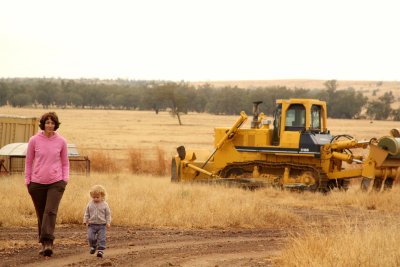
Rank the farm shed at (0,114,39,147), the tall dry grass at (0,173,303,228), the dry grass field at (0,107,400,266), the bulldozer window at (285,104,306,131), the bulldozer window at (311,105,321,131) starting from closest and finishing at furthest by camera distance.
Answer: the dry grass field at (0,107,400,266) → the tall dry grass at (0,173,303,228) → the bulldozer window at (285,104,306,131) → the bulldozer window at (311,105,321,131) → the farm shed at (0,114,39,147)

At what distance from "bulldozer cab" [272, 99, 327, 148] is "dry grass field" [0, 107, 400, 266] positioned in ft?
5.37

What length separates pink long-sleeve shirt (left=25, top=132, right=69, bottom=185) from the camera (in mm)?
11180

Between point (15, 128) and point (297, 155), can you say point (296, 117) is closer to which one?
point (297, 155)

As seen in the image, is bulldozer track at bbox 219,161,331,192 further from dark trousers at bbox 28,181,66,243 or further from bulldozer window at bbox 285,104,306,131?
dark trousers at bbox 28,181,66,243

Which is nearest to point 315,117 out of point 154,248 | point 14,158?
point 14,158

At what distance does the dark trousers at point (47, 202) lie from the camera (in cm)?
1111

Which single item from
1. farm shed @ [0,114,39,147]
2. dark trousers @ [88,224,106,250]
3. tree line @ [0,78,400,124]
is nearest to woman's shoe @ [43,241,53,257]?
dark trousers @ [88,224,106,250]

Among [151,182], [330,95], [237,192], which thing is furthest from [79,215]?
[330,95]

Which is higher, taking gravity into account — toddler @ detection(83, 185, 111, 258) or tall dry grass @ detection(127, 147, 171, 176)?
toddler @ detection(83, 185, 111, 258)

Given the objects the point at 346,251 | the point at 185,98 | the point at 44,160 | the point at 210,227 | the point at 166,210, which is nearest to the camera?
the point at 346,251

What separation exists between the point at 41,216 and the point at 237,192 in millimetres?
10616

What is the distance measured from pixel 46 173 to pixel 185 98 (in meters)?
87.8

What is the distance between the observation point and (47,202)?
11164 mm

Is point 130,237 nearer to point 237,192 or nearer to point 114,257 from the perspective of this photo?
point 114,257
